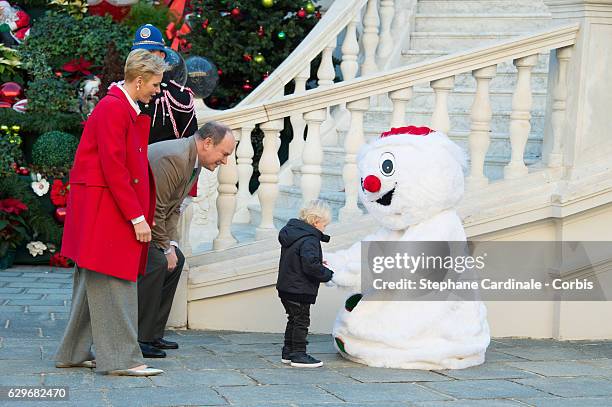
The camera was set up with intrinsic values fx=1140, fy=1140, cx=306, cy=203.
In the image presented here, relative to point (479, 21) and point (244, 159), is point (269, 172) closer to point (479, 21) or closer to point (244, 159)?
point (244, 159)

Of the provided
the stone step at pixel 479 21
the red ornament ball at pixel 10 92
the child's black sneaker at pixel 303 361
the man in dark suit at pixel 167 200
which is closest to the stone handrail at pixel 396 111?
the man in dark suit at pixel 167 200

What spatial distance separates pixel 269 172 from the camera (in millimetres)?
7156

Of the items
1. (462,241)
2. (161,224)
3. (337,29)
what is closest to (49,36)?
(337,29)

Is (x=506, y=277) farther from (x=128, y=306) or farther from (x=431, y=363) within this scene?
(x=128, y=306)

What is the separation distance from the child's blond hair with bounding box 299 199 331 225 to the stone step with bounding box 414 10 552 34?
402cm

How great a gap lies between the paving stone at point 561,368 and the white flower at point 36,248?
5.08 meters

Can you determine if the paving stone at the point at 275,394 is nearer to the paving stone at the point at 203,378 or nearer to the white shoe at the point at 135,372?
the paving stone at the point at 203,378

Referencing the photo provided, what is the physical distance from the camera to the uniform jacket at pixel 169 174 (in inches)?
242

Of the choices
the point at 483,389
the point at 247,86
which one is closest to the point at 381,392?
the point at 483,389

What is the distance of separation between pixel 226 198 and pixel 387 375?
1.78 metres

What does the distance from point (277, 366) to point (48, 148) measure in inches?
184

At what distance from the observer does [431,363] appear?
6082 mm

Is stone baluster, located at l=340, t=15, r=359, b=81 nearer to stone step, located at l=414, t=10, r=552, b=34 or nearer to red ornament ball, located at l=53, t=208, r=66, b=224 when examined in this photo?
stone step, located at l=414, t=10, r=552, b=34

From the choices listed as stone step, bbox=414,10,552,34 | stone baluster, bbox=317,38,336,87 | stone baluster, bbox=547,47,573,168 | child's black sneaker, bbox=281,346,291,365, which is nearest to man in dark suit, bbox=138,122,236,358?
child's black sneaker, bbox=281,346,291,365
